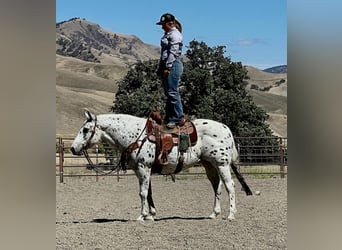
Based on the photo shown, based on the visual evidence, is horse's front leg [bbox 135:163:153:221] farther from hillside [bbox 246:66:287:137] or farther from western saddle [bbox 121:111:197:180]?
hillside [bbox 246:66:287:137]

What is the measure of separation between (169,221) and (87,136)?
106 cm

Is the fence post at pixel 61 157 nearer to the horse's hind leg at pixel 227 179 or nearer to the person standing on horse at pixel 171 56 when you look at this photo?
the horse's hind leg at pixel 227 179

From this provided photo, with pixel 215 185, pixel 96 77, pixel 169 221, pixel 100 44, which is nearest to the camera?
pixel 169 221

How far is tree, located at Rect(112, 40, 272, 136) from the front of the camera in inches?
606

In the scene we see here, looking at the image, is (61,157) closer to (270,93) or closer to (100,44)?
(270,93)

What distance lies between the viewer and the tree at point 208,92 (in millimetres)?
15391

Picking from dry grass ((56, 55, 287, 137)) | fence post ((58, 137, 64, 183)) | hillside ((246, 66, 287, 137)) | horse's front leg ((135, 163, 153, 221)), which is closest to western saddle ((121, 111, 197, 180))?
horse's front leg ((135, 163, 153, 221))

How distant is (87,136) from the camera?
189 inches

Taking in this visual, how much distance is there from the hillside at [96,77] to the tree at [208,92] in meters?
1.27

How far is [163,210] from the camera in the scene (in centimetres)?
607

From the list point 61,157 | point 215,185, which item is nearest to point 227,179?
point 215,185
